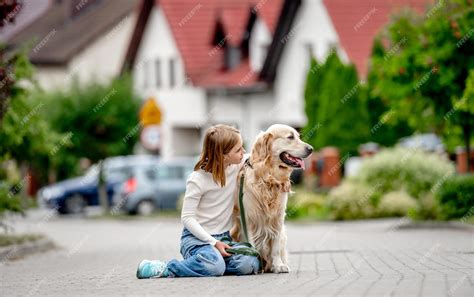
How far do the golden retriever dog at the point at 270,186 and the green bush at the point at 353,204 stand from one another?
17.6 meters

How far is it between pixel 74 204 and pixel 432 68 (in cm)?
2245

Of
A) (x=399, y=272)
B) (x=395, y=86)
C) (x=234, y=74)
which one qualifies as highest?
(x=234, y=74)

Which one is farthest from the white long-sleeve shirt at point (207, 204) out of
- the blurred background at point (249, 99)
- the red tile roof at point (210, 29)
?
the red tile roof at point (210, 29)

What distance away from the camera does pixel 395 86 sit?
87.6 ft

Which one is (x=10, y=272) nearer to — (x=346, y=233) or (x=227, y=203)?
(x=227, y=203)

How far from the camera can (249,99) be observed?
174 ft

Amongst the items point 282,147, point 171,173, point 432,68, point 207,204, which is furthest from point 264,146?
point 171,173

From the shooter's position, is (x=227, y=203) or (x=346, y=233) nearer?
(x=227, y=203)

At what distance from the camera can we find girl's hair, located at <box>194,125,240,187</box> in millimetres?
12758

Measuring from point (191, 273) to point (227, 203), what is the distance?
0.77m

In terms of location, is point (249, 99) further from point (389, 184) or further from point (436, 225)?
point (436, 225)

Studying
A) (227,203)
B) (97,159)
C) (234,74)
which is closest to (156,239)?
(227,203)

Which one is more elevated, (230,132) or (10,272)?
(230,132)

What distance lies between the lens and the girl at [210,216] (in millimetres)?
12656
